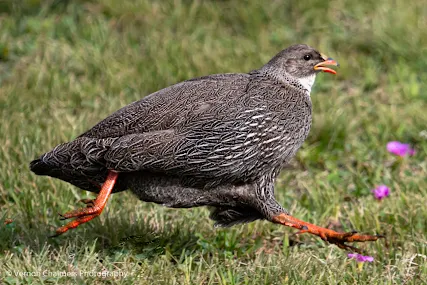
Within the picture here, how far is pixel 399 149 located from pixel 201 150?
92.1 inches

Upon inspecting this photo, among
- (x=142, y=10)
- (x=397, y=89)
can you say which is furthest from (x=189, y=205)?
(x=142, y=10)

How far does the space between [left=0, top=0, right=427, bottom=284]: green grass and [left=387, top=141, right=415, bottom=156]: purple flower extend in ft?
0.22

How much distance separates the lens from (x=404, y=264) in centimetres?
435

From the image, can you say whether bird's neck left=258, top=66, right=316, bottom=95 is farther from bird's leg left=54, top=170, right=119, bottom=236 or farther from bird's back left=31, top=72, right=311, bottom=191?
bird's leg left=54, top=170, right=119, bottom=236

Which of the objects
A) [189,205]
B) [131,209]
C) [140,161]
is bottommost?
[131,209]

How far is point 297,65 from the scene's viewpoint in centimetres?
472

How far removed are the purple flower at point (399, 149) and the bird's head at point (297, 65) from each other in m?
1.47

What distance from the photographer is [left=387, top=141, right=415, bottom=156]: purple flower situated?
5992 mm

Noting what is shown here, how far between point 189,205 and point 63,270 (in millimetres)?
764

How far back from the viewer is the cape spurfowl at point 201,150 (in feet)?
13.8

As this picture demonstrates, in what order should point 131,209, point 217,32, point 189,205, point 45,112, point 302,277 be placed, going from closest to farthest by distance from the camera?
point 302,277 < point 189,205 < point 131,209 < point 45,112 < point 217,32

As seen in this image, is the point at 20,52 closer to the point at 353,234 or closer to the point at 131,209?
the point at 131,209

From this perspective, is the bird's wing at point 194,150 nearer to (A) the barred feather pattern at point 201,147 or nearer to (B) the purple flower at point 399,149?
(A) the barred feather pattern at point 201,147

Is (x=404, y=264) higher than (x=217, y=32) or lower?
lower
